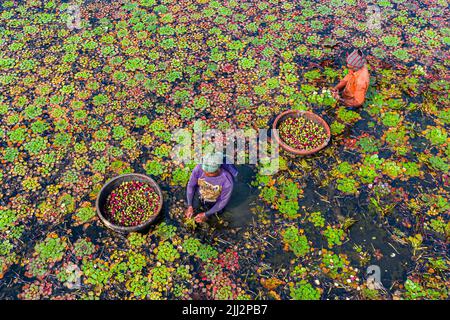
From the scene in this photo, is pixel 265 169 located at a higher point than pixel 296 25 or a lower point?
lower

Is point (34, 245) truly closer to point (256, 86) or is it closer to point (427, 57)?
point (256, 86)

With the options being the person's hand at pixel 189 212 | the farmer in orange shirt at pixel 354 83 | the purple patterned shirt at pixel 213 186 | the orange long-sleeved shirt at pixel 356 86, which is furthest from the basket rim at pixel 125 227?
the orange long-sleeved shirt at pixel 356 86

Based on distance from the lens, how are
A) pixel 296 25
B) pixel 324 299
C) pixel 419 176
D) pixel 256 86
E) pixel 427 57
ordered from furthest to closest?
1. pixel 296 25
2. pixel 427 57
3. pixel 256 86
4. pixel 419 176
5. pixel 324 299

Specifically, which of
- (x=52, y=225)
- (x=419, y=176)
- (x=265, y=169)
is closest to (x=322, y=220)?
(x=265, y=169)

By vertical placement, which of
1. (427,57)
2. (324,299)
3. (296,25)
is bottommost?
Answer: (324,299)

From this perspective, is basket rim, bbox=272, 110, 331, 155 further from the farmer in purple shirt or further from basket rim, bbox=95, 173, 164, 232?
basket rim, bbox=95, 173, 164, 232

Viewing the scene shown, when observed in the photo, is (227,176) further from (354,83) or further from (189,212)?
(354,83)

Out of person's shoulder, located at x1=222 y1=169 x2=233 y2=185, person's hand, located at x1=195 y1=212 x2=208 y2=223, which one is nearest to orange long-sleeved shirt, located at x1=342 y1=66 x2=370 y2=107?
person's shoulder, located at x1=222 y1=169 x2=233 y2=185

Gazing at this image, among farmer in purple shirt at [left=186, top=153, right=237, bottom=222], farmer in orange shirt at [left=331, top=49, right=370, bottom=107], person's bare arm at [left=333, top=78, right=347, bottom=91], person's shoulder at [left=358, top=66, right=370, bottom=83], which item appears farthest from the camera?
person's bare arm at [left=333, top=78, right=347, bottom=91]
